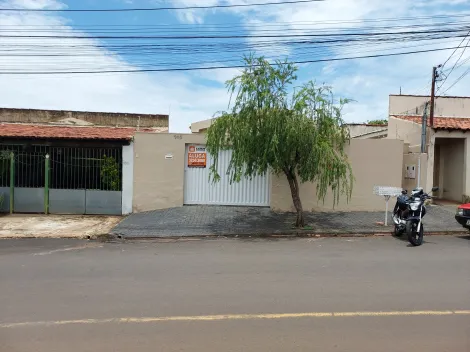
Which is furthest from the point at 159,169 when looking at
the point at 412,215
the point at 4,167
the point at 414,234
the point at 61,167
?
the point at 414,234

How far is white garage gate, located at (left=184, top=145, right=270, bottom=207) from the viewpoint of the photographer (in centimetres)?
1316

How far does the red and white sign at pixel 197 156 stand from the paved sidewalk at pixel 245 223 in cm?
151

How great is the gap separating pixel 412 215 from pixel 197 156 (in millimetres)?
7220

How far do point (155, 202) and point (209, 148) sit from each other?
393cm

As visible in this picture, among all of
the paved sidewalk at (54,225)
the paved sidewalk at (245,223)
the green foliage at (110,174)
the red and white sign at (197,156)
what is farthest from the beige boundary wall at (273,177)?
the paved sidewalk at (54,225)

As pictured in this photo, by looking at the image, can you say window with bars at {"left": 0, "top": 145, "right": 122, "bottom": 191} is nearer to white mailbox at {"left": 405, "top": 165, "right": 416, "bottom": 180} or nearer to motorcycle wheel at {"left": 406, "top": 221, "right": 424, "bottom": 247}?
motorcycle wheel at {"left": 406, "top": 221, "right": 424, "bottom": 247}

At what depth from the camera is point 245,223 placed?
11055 mm

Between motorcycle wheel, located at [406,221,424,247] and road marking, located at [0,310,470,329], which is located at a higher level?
motorcycle wheel, located at [406,221,424,247]

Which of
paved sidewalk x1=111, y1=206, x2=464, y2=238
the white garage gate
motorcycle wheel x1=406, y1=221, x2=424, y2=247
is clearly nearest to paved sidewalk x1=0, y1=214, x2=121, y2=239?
paved sidewalk x1=111, y1=206, x2=464, y2=238

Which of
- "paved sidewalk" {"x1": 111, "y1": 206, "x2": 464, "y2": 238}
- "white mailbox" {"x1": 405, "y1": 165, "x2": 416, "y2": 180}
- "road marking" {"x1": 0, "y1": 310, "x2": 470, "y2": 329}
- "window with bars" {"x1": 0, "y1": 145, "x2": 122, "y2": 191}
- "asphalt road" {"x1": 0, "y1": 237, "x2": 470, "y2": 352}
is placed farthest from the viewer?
"white mailbox" {"x1": 405, "y1": 165, "x2": 416, "y2": 180}

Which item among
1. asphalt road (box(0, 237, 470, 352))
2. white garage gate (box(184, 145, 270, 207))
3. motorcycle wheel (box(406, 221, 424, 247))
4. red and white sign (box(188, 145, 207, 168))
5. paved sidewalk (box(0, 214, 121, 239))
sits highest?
red and white sign (box(188, 145, 207, 168))

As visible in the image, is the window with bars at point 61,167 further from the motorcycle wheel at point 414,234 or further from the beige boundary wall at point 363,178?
the motorcycle wheel at point 414,234

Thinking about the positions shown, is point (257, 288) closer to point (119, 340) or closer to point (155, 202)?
point (119, 340)

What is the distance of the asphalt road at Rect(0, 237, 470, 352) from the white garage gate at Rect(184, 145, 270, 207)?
218 inches
